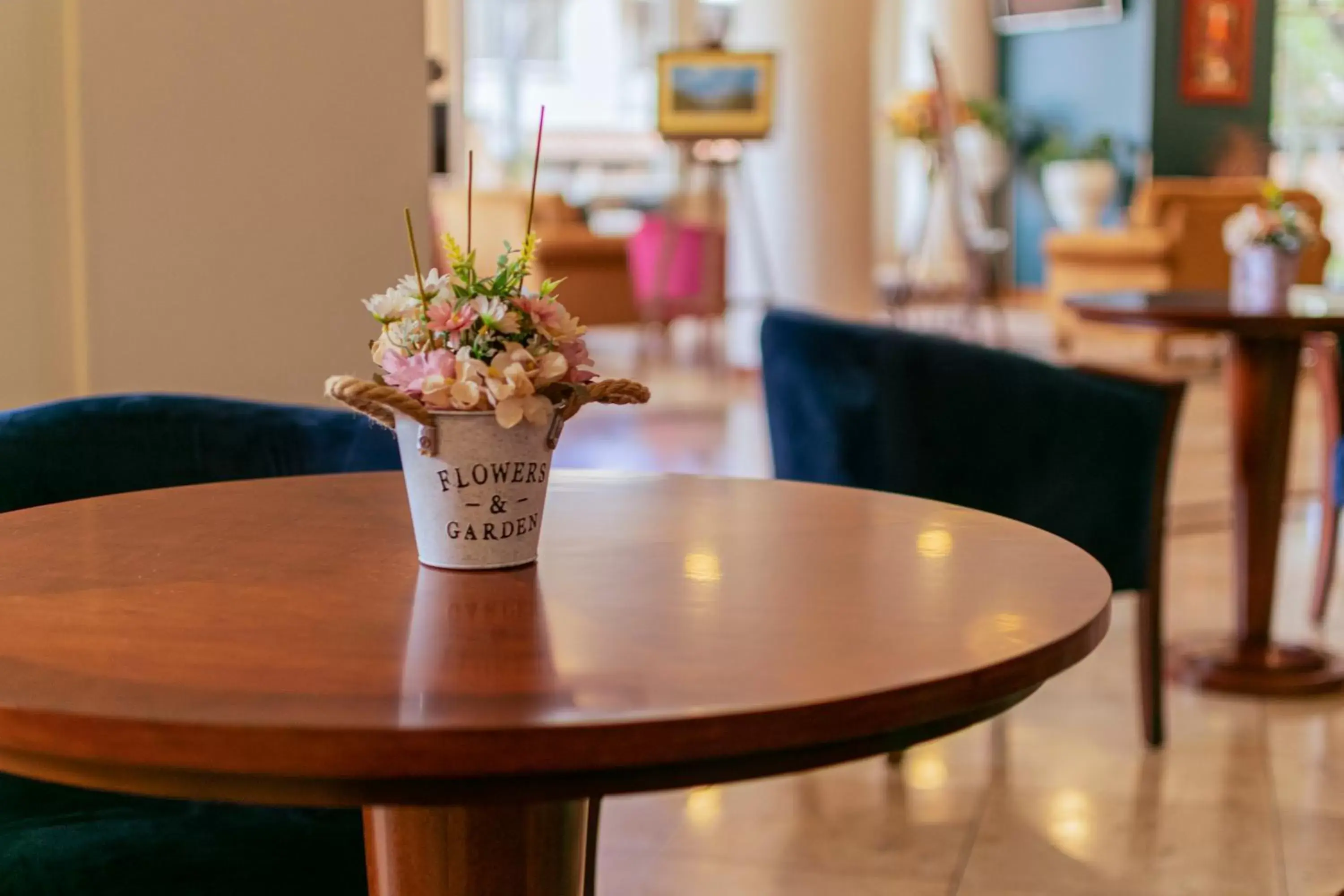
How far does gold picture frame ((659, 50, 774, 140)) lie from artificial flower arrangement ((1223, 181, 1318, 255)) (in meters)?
4.81

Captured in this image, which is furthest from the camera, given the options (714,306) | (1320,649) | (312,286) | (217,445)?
(714,306)

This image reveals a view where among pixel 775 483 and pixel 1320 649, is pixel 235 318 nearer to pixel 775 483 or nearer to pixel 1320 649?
pixel 775 483

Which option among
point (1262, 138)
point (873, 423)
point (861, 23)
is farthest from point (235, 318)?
point (1262, 138)

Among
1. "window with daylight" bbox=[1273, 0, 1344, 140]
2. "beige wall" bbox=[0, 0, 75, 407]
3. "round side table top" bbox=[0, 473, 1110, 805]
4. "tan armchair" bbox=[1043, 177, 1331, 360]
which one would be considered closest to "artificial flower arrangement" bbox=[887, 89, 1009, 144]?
"tan armchair" bbox=[1043, 177, 1331, 360]

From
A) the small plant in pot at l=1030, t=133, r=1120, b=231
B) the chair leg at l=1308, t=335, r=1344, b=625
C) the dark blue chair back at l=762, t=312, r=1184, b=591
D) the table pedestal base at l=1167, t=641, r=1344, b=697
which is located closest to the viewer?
the dark blue chair back at l=762, t=312, r=1184, b=591

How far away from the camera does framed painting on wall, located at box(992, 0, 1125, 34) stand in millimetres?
13117

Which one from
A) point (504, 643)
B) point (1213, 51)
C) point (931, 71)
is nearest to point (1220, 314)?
point (504, 643)

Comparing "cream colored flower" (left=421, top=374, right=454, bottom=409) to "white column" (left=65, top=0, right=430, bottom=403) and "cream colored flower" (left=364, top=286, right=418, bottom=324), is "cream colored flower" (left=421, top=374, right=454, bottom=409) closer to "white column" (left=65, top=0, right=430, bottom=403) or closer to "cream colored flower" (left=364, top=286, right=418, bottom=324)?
"cream colored flower" (left=364, top=286, right=418, bottom=324)

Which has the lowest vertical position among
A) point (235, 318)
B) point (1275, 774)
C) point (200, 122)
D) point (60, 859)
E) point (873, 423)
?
point (1275, 774)

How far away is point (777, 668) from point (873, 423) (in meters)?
1.81

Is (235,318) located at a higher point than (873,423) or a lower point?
higher

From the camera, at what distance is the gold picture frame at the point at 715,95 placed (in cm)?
843

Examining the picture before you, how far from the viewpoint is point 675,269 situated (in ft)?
32.3

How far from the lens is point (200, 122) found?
266 centimetres
